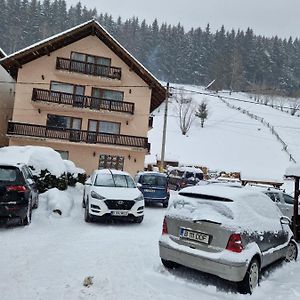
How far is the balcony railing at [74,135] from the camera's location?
27.3 meters

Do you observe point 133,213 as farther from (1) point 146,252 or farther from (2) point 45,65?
(2) point 45,65

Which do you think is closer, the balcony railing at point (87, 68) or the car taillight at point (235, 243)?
the car taillight at point (235, 243)

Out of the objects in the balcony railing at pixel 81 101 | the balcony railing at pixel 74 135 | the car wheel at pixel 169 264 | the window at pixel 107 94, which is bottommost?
the car wheel at pixel 169 264

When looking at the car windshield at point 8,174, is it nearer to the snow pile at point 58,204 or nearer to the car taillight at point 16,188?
the car taillight at point 16,188

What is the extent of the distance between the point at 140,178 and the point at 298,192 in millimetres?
7298

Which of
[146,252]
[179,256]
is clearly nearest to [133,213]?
[146,252]

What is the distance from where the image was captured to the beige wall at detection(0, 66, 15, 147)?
30.8 m

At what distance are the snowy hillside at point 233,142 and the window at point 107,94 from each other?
18.3m

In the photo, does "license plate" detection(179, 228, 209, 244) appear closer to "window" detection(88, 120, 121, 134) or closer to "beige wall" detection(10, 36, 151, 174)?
"beige wall" detection(10, 36, 151, 174)

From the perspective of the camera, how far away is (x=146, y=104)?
102 feet

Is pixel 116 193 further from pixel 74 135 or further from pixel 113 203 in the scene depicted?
pixel 74 135

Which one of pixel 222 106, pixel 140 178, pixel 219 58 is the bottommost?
pixel 140 178

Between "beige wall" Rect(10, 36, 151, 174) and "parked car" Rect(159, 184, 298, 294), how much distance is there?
23.0 meters

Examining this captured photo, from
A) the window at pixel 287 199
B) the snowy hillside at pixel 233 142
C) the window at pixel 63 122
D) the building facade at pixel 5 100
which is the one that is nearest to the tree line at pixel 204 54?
the snowy hillside at pixel 233 142
